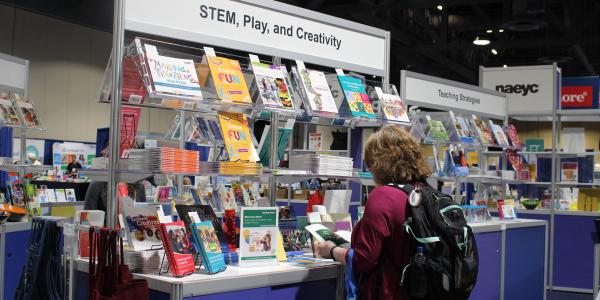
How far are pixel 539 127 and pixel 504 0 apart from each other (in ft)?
27.8

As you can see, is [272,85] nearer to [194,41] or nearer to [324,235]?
[194,41]

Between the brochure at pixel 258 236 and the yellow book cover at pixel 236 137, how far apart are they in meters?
0.33

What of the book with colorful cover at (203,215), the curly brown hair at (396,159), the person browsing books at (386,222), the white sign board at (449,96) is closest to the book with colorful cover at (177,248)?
the book with colorful cover at (203,215)

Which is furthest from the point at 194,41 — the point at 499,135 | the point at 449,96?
the point at 499,135

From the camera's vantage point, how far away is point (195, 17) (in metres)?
3.21

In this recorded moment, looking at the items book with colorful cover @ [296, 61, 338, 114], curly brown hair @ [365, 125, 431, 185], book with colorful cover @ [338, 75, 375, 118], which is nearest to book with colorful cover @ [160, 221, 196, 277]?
curly brown hair @ [365, 125, 431, 185]

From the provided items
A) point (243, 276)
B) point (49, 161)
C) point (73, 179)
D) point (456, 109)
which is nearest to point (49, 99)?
point (49, 161)

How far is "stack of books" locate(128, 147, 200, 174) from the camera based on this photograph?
286 centimetres

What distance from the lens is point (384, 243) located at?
264 cm

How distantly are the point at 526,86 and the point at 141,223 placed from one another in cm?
675

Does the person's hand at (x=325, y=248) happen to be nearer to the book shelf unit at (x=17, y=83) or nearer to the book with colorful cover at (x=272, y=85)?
the book with colorful cover at (x=272, y=85)

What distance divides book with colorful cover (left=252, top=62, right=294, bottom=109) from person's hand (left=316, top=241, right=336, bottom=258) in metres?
0.79

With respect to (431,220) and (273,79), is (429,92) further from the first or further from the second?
(431,220)

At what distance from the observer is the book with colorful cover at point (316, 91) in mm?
3617
